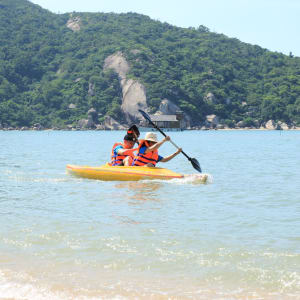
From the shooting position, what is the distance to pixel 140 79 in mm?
130125

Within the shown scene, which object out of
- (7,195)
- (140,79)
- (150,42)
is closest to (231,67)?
(150,42)

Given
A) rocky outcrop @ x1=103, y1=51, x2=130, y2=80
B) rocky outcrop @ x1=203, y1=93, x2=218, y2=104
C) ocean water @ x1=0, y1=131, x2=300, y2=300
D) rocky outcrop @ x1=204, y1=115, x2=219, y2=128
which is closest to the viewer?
ocean water @ x1=0, y1=131, x2=300, y2=300

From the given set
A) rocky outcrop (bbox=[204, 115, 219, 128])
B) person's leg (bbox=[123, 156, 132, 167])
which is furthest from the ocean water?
rocky outcrop (bbox=[204, 115, 219, 128])

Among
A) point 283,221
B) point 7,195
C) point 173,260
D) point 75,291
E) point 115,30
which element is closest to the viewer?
point 75,291

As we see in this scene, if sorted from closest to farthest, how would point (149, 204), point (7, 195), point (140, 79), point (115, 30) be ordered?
point (149, 204) < point (7, 195) < point (140, 79) < point (115, 30)

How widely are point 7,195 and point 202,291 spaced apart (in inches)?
274

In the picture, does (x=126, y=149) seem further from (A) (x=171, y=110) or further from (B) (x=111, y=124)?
(A) (x=171, y=110)

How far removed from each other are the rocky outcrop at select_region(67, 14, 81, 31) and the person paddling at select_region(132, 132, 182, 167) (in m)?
165

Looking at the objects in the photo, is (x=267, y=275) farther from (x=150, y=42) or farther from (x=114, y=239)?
(x=150, y=42)

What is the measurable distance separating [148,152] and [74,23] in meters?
172

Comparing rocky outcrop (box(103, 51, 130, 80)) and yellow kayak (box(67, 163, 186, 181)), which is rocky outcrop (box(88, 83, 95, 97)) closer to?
rocky outcrop (box(103, 51, 130, 80))

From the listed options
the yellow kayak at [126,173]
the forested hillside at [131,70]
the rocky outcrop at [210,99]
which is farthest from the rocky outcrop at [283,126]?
the yellow kayak at [126,173]

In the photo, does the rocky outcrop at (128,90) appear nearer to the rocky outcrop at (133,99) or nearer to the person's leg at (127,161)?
the rocky outcrop at (133,99)

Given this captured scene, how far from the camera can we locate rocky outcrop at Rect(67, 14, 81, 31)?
173550mm
